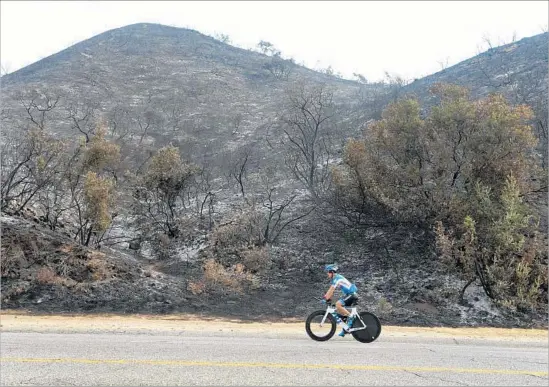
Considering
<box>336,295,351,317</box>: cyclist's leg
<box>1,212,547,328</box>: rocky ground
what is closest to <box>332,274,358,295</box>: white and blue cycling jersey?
<box>336,295,351,317</box>: cyclist's leg

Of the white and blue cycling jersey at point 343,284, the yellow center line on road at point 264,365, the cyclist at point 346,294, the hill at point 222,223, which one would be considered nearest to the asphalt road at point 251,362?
the yellow center line on road at point 264,365

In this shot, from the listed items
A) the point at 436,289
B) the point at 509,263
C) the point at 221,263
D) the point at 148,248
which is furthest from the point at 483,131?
the point at 148,248

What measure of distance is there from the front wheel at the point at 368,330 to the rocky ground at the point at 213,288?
642 cm

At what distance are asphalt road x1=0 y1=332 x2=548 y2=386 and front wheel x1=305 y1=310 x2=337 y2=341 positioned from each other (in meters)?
0.23

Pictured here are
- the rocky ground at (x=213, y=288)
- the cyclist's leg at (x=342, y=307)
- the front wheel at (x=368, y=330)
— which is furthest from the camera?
the rocky ground at (x=213, y=288)

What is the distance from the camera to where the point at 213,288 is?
19.4m

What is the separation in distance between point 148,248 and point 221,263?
5.50 meters

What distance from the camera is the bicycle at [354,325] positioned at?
993 cm

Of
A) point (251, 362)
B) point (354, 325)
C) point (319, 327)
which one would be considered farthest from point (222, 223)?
point (251, 362)

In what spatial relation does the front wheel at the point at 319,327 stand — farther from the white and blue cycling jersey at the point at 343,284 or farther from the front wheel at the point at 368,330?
the white and blue cycling jersey at the point at 343,284

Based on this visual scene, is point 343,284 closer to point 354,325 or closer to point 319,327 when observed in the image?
point 354,325

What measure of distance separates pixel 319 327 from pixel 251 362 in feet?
9.28

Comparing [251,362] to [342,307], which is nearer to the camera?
[251,362]

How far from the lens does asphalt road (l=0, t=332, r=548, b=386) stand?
673cm
